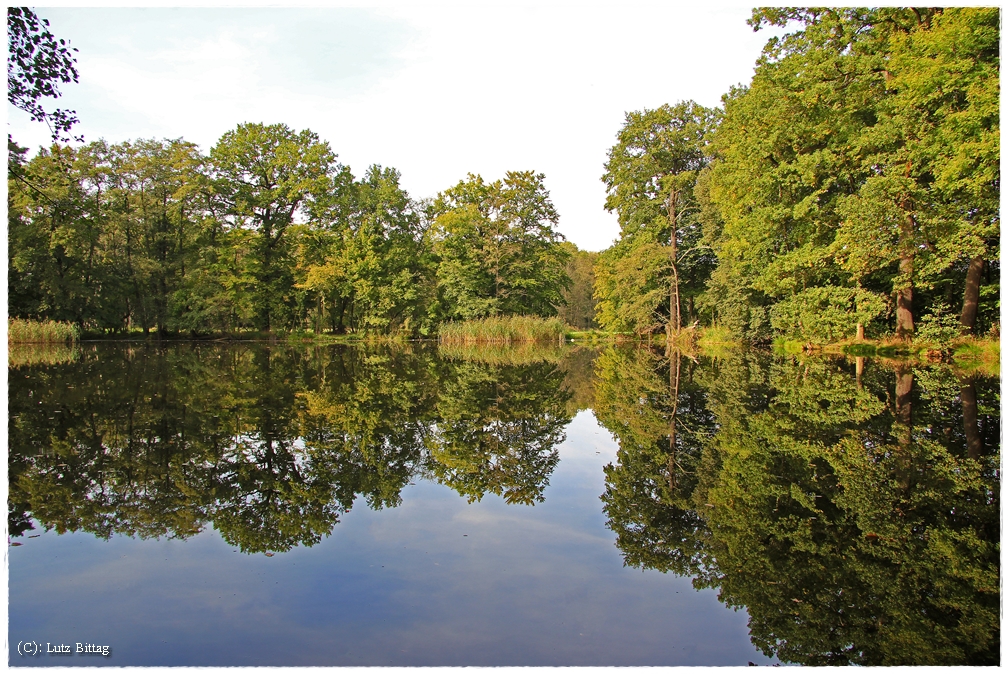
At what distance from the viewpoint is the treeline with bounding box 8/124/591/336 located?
36.4m

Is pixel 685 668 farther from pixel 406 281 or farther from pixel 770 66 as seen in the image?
pixel 406 281

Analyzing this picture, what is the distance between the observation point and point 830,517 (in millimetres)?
4250

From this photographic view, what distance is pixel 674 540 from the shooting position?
390 cm

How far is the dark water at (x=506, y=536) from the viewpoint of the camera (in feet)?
9.01

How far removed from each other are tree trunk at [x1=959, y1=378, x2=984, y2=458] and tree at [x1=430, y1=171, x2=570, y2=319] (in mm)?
28594

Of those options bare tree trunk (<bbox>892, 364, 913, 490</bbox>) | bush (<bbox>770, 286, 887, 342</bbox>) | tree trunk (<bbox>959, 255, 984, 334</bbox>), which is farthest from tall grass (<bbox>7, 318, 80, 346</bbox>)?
tree trunk (<bbox>959, 255, 984, 334</bbox>)

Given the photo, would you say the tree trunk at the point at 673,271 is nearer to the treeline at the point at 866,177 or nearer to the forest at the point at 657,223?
the forest at the point at 657,223

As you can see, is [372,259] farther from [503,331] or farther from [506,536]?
[506,536]

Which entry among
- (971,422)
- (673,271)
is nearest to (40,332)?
(673,271)

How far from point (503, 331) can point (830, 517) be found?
3006cm

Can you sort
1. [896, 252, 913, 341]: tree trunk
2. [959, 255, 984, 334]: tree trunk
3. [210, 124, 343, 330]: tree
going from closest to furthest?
[959, 255, 984, 334]: tree trunk → [896, 252, 913, 341]: tree trunk → [210, 124, 343, 330]: tree

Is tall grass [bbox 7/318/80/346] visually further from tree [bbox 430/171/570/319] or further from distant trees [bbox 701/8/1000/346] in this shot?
distant trees [bbox 701/8/1000/346]

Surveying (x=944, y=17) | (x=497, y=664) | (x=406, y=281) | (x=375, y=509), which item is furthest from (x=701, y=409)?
(x=406, y=281)

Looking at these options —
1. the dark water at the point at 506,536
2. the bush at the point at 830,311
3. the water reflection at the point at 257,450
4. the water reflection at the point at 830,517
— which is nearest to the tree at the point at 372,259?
the bush at the point at 830,311
